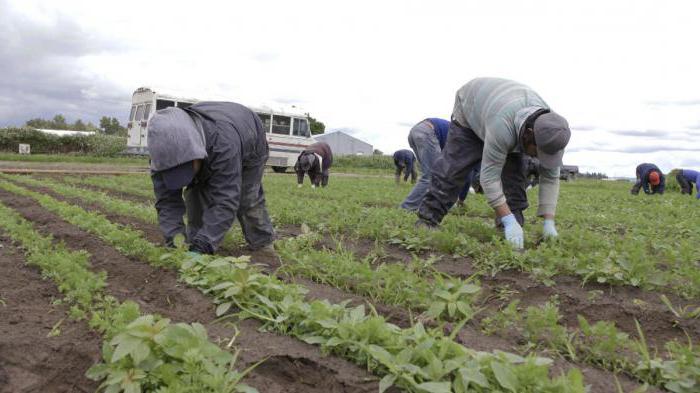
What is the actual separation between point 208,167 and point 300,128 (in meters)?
18.6

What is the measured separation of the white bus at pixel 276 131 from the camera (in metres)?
19.4

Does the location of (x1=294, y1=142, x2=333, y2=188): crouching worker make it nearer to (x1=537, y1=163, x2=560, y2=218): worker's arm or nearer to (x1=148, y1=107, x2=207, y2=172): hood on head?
(x1=537, y1=163, x2=560, y2=218): worker's arm

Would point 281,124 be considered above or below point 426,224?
above

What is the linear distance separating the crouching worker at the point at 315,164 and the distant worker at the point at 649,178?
8.22 m

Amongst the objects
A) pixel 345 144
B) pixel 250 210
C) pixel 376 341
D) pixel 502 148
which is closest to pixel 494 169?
pixel 502 148

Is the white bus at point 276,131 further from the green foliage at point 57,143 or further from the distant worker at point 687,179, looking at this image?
the distant worker at point 687,179

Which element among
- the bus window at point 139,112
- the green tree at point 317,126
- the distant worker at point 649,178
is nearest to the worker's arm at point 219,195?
the distant worker at point 649,178

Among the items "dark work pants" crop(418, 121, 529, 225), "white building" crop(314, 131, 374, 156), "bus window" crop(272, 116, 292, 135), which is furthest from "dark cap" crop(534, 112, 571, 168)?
"white building" crop(314, 131, 374, 156)

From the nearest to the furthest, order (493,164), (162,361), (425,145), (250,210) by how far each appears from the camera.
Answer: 1. (162,361)
2. (250,210)
3. (493,164)
4. (425,145)

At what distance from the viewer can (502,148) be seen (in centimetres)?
426

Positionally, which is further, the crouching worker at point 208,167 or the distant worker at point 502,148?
the distant worker at point 502,148

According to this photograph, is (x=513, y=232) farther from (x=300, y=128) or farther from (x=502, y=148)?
(x=300, y=128)

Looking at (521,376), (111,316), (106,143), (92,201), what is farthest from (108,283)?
(106,143)

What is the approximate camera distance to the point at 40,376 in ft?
6.97
